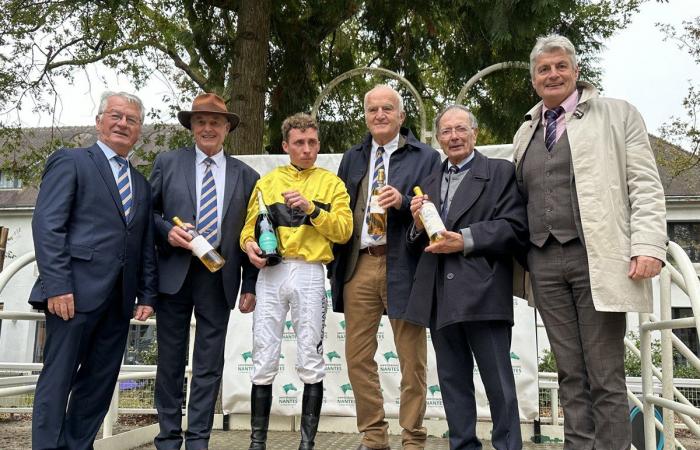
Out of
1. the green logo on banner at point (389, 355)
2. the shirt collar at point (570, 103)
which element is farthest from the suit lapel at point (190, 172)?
the green logo on banner at point (389, 355)

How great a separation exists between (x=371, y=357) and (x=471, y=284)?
3.18 feet

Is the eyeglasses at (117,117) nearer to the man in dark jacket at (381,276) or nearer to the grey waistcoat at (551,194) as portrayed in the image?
the man in dark jacket at (381,276)

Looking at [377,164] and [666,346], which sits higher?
[377,164]

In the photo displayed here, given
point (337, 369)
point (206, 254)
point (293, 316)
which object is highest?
point (206, 254)

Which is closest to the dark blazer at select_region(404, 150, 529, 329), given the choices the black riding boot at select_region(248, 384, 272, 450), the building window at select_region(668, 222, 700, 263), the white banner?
the black riding boot at select_region(248, 384, 272, 450)

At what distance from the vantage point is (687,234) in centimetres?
2291

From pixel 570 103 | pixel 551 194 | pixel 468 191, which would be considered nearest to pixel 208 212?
pixel 468 191

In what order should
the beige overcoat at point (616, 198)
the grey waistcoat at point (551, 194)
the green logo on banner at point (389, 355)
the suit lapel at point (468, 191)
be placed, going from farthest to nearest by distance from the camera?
the green logo on banner at point (389, 355)
the suit lapel at point (468, 191)
the grey waistcoat at point (551, 194)
the beige overcoat at point (616, 198)

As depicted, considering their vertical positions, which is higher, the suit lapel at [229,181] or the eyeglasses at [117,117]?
the eyeglasses at [117,117]

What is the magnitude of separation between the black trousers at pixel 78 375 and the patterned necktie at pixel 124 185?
48cm

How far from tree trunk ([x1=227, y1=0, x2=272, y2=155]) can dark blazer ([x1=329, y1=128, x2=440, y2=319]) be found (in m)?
3.31

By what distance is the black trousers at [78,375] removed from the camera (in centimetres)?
327

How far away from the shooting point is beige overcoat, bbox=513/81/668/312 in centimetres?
289

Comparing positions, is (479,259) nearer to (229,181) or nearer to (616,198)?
(616,198)
